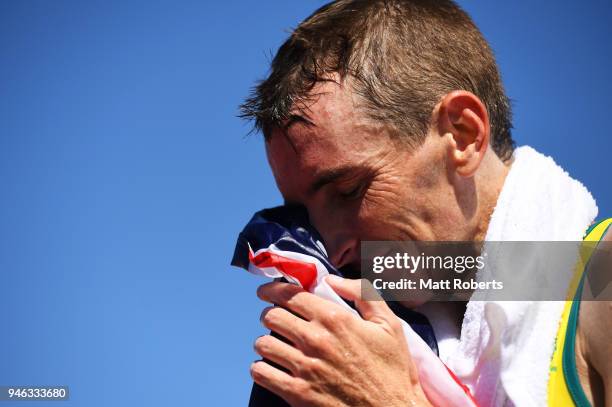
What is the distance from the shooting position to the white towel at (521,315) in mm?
2352

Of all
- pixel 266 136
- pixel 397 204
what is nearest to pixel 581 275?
pixel 397 204

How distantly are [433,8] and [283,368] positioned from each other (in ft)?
6.21

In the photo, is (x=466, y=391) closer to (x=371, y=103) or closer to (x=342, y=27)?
(x=371, y=103)

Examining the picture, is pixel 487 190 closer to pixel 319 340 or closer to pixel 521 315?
pixel 521 315

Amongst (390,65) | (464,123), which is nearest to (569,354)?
(464,123)

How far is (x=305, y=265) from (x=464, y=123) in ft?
3.24

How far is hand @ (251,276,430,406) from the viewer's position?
2430 millimetres

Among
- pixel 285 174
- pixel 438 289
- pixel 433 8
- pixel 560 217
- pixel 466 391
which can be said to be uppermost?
pixel 433 8

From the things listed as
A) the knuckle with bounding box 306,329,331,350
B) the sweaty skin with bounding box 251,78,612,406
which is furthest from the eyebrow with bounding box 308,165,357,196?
the knuckle with bounding box 306,329,331,350

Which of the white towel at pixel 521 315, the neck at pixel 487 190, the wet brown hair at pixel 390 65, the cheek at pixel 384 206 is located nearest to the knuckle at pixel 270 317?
the cheek at pixel 384 206

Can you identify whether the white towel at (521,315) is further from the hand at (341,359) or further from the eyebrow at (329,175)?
the eyebrow at (329,175)

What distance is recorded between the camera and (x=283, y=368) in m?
2.61

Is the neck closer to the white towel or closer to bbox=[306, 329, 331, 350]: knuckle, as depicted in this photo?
the white towel

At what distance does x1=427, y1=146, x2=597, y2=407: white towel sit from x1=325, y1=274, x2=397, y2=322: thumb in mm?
352
